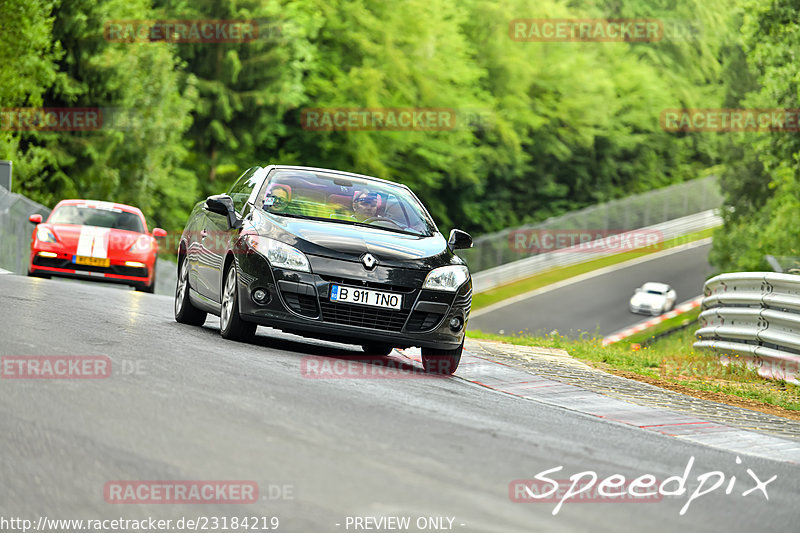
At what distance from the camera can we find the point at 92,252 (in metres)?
20.4

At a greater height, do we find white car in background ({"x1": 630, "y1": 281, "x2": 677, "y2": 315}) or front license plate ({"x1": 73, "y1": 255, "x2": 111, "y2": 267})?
front license plate ({"x1": 73, "y1": 255, "x2": 111, "y2": 267})

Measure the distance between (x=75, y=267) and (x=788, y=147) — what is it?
21535 millimetres

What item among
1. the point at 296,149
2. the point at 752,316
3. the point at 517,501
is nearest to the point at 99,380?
the point at 517,501

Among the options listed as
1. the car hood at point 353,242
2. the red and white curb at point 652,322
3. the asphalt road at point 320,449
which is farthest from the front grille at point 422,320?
the red and white curb at point 652,322

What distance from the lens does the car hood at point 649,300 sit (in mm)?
45969

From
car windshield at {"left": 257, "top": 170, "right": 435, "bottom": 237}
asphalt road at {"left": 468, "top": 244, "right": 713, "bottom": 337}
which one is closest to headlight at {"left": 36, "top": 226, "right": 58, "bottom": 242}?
car windshield at {"left": 257, "top": 170, "right": 435, "bottom": 237}

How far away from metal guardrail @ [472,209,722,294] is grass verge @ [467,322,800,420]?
37.7 metres

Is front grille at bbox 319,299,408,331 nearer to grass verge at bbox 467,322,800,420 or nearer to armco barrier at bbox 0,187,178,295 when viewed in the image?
grass verge at bbox 467,322,800,420

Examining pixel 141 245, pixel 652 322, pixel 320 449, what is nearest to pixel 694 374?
pixel 320 449

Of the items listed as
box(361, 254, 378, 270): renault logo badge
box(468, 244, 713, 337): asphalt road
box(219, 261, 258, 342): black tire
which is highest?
box(361, 254, 378, 270): renault logo badge

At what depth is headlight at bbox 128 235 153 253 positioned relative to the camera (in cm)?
2089

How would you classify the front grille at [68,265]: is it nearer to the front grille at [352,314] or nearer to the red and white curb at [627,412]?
the red and white curb at [627,412]

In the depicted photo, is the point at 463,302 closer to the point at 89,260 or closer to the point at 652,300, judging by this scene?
the point at 89,260

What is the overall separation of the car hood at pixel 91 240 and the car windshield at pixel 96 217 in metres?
0.83
